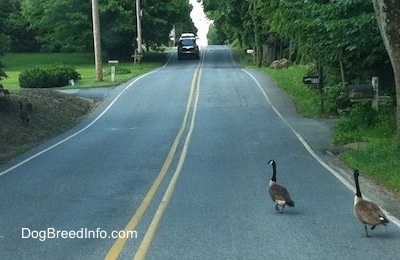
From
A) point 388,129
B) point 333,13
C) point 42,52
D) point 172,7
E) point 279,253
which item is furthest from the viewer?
point 42,52

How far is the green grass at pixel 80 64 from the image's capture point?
50047 millimetres

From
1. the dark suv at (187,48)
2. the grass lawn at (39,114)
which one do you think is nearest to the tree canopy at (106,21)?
the dark suv at (187,48)

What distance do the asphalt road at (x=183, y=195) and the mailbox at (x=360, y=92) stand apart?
166cm

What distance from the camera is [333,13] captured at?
2497 centimetres

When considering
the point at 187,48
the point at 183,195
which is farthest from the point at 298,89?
the point at 187,48

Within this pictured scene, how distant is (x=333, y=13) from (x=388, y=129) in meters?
4.30

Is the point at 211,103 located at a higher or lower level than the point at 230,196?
lower

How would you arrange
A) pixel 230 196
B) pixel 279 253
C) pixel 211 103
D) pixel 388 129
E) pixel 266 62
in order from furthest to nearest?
pixel 266 62
pixel 211 103
pixel 388 129
pixel 230 196
pixel 279 253

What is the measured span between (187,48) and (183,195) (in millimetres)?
61034

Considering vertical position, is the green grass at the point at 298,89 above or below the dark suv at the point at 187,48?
above

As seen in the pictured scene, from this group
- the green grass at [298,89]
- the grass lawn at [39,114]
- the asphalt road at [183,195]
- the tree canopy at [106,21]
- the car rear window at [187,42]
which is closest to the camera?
the asphalt road at [183,195]

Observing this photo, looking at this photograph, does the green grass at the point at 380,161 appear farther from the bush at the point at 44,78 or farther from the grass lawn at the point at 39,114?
the bush at the point at 44,78

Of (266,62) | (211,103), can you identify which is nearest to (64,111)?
(211,103)

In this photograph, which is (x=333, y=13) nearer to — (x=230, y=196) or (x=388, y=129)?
(x=388, y=129)
